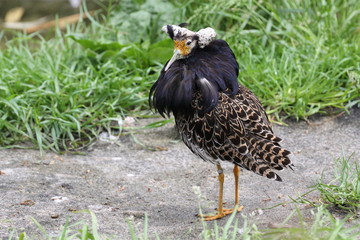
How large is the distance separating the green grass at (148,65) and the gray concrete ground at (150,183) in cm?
27

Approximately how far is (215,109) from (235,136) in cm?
24

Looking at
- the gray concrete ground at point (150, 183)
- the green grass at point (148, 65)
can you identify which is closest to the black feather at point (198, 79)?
the gray concrete ground at point (150, 183)

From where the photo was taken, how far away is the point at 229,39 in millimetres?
7293

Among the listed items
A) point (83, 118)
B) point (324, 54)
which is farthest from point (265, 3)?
point (83, 118)

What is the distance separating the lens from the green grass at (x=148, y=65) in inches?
247

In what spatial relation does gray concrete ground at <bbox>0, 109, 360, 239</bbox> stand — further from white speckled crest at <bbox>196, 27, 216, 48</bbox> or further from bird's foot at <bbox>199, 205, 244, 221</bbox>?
white speckled crest at <bbox>196, 27, 216, 48</bbox>

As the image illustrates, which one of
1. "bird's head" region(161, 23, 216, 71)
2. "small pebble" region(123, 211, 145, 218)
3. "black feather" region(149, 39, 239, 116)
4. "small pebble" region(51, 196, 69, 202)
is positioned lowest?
"small pebble" region(51, 196, 69, 202)

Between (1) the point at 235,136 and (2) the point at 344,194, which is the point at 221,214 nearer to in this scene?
(1) the point at 235,136

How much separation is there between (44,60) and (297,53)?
291cm

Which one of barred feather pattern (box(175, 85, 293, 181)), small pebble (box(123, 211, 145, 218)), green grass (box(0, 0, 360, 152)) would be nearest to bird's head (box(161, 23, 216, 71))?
barred feather pattern (box(175, 85, 293, 181))

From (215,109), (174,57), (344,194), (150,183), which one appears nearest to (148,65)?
(150,183)

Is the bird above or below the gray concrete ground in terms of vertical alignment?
above

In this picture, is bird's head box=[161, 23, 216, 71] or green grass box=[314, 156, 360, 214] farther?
bird's head box=[161, 23, 216, 71]

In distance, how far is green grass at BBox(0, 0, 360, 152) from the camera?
6273 mm
